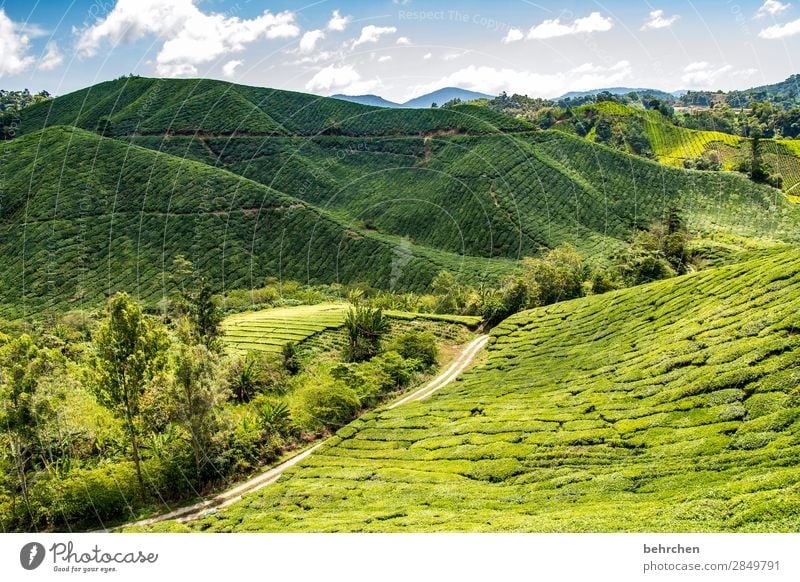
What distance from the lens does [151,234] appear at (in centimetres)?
8331

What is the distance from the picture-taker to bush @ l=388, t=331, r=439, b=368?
45594 mm

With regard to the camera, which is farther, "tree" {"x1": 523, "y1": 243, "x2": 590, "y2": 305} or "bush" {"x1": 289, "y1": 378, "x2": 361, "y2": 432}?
"tree" {"x1": 523, "y1": 243, "x2": 590, "y2": 305}

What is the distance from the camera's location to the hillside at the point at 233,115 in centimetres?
12319

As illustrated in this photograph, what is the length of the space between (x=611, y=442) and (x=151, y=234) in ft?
253

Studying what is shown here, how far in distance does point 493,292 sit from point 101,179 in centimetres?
6917

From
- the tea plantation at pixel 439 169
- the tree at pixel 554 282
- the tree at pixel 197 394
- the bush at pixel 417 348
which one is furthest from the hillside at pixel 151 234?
the tree at pixel 197 394

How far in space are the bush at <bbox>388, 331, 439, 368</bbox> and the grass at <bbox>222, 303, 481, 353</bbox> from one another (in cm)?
962

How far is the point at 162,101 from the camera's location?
13412cm

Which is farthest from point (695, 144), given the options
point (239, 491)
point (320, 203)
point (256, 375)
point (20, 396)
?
point (20, 396)

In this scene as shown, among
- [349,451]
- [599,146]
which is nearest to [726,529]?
[349,451]

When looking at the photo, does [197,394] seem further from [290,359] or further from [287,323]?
[287,323]

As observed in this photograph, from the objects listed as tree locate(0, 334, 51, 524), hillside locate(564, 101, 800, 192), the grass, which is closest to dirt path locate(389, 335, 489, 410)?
the grass

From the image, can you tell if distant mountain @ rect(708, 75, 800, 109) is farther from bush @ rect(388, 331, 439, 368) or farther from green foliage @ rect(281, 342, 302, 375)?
green foliage @ rect(281, 342, 302, 375)
